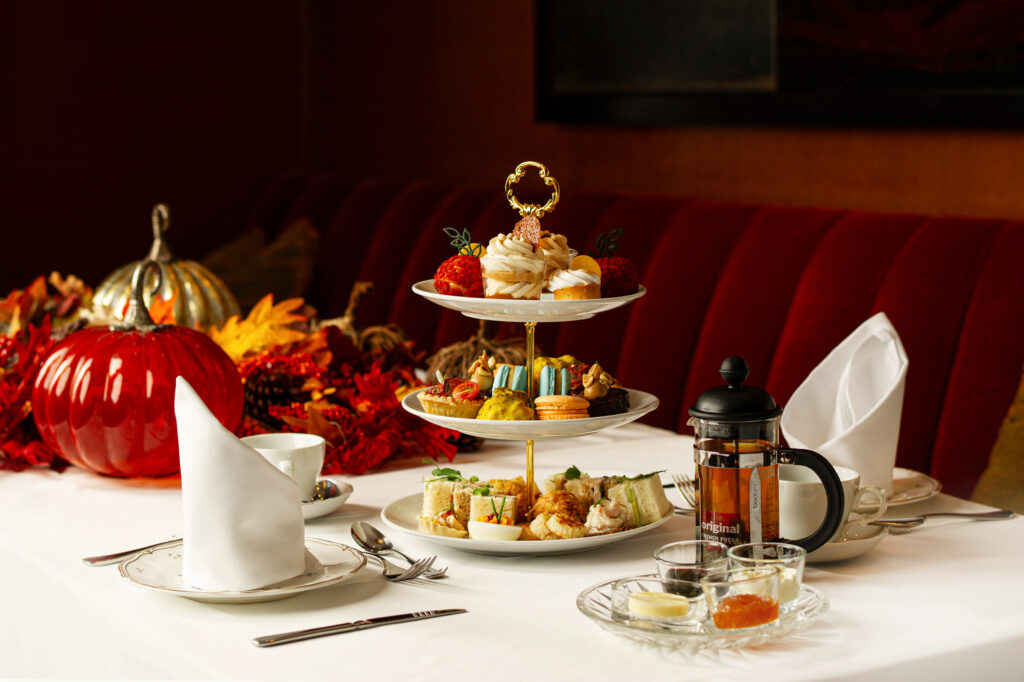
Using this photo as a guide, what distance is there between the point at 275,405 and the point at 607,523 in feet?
2.03

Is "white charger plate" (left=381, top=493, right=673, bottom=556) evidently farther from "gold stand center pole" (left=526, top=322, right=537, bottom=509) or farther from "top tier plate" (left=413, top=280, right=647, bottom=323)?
"top tier plate" (left=413, top=280, right=647, bottom=323)

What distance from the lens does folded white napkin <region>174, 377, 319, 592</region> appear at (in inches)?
37.5

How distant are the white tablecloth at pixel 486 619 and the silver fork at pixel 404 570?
1 centimetres

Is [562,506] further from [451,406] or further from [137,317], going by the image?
[137,317]

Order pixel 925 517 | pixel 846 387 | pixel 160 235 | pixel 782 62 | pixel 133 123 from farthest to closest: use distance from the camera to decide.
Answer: pixel 133 123, pixel 782 62, pixel 160 235, pixel 846 387, pixel 925 517

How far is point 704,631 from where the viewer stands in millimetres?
841

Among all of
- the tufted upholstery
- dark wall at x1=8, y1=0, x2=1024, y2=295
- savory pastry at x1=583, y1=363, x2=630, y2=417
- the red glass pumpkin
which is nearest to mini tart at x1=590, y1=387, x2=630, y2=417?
savory pastry at x1=583, y1=363, x2=630, y2=417

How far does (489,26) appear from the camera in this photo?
3262mm

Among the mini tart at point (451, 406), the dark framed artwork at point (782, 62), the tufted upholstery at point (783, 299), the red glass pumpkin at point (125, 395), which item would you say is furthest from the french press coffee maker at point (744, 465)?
the dark framed artwork at point (782, 62)

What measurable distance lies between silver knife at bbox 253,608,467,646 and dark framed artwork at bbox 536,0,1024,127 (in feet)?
4.97

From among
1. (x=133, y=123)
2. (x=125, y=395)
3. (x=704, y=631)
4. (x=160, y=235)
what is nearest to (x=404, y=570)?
(x=704, y=631)

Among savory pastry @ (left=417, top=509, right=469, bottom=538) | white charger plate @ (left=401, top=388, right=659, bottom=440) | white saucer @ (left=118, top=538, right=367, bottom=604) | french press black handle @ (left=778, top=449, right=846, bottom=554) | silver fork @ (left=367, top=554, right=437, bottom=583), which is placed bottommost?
silver fork @ (left=367, top=554, right=437, bottom=583)

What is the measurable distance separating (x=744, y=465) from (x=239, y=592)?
41cm

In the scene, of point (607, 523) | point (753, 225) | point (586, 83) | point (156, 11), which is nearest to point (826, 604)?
point (607, 523)
